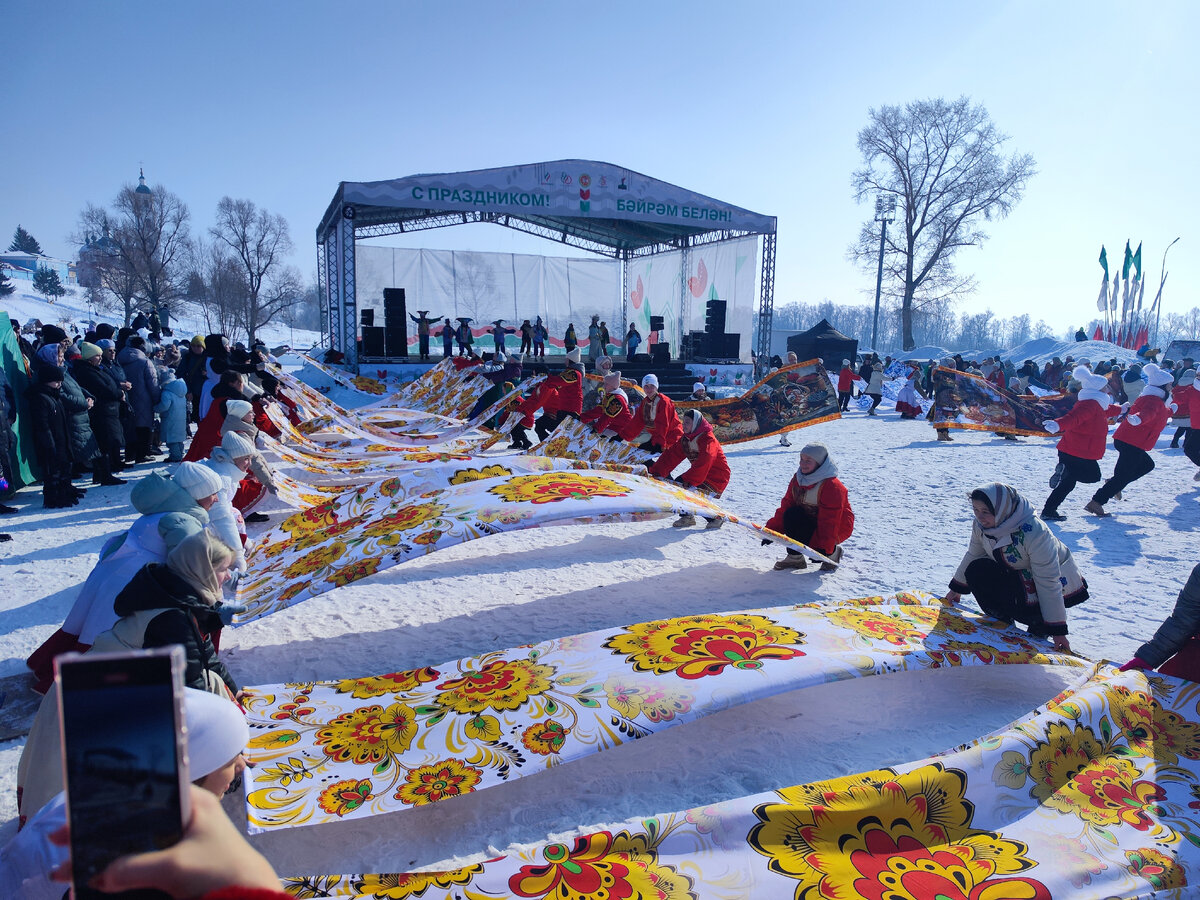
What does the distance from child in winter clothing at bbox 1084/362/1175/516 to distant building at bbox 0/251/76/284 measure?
5952 centimetres

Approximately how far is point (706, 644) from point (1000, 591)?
61.5 inches

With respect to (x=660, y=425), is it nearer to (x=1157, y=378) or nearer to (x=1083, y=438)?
Result: (x=1083, y=438)

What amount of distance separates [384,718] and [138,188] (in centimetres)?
3336

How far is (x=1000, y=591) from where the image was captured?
322cm

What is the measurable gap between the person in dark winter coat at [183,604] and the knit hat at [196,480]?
916mm

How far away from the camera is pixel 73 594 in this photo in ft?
13.0

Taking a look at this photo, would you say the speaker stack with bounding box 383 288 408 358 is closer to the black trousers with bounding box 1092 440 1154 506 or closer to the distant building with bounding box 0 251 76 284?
the black trousers with bounding box 1092 440 1154 506

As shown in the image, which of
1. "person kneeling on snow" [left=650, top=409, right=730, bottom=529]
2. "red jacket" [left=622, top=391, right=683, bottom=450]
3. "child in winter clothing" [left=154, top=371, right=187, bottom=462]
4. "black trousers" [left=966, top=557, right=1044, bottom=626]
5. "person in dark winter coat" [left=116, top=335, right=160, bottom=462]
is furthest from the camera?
"child in winter clothing" [left=154, top=371, right=187, bottom=462]

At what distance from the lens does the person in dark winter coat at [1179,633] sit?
2537 millimetres

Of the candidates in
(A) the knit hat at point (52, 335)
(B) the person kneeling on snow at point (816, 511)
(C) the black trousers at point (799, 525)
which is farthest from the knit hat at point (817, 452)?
(A) the knit hat at point (52, 335)

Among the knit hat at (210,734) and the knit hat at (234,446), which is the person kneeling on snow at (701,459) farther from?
the knit hat at (210,734)

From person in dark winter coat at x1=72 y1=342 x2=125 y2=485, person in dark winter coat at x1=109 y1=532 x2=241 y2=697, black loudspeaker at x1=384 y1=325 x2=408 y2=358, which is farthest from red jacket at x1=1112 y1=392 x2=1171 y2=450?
black loudspeaker at x1=384 y1=325 x2=408 y2=358

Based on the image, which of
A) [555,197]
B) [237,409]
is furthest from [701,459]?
[555,197]

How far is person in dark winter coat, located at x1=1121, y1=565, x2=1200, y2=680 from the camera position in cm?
254
